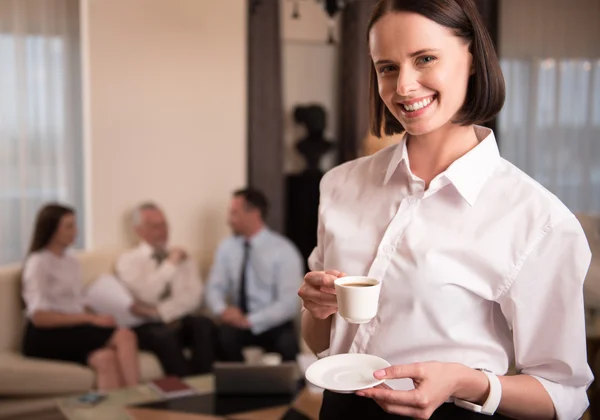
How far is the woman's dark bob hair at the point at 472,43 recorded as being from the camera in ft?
3.39

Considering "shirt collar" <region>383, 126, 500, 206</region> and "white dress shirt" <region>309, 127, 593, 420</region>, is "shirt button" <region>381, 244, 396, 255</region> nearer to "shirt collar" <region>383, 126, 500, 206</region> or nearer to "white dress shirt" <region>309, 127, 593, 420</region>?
"white dress shirt" <region>309, 127, 593, 420</region>

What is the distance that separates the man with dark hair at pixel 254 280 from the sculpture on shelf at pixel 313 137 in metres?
0.99

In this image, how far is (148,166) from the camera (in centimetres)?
448

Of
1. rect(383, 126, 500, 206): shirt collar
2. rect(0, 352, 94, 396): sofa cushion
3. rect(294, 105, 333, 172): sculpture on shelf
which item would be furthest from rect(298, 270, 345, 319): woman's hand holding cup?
rect(294, 105, 333, 172): sculpture on shelf

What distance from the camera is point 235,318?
12.8 ft

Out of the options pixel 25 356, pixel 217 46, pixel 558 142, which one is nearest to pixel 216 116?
pixel 217 46

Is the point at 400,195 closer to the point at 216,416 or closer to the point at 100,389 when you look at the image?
the point at 216,416

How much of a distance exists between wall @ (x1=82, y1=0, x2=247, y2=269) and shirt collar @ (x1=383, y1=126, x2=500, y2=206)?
3447 mm

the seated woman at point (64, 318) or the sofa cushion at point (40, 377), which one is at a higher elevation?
the seated woman at point (64, 318)

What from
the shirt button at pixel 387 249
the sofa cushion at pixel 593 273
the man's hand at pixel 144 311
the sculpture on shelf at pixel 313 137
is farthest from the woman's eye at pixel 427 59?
the sculpture on shelf at pixel 313 137

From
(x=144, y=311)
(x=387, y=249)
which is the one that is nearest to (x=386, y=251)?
(x=387, y=249)

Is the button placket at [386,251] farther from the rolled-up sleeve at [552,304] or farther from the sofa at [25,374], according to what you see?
the sofa at [25,374]

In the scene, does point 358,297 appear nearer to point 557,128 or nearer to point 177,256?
point 177,256

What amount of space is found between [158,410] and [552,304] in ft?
6.41
